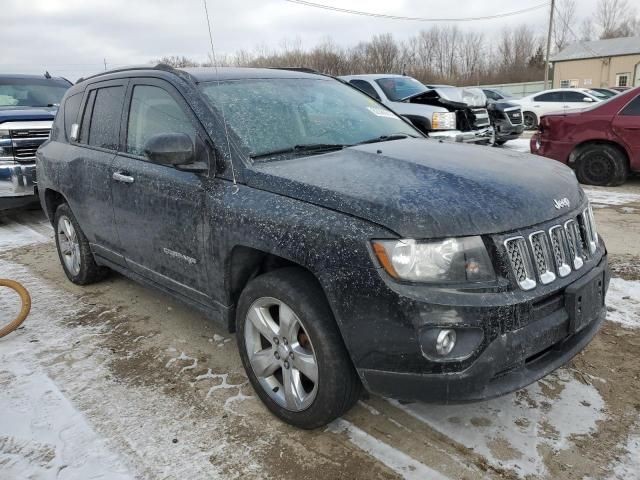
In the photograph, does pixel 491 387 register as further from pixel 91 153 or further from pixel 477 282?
pixel 91 153

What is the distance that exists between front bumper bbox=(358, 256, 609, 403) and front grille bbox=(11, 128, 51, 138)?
21.7 feet

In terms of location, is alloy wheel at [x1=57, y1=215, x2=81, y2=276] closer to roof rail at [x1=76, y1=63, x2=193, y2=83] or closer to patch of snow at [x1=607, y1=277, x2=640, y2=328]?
roof rail at [x1=76, y1=63, x2=193, y2=83]

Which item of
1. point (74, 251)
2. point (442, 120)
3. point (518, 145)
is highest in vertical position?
point (442, 120)

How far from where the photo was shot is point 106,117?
3.96m

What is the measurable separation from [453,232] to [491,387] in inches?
25.7

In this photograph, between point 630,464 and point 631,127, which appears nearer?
point 630,464

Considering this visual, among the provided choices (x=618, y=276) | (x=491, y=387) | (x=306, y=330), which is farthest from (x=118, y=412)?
(x=618, y=276)

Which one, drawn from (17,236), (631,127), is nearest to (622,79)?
(631,127)

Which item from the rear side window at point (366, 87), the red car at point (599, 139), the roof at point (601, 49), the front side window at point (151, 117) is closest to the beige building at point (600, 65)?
the roof at point (601, 49)

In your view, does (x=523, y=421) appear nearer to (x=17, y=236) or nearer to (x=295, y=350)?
(x=295, y=350)

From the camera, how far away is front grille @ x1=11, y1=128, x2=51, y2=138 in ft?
22.9

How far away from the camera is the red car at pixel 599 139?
7.51m

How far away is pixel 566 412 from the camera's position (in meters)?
2.66

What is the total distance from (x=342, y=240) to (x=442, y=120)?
7.72 m
